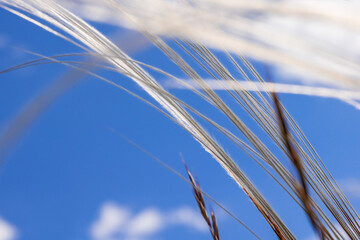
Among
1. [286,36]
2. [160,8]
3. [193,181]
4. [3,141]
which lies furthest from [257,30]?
[193,181]

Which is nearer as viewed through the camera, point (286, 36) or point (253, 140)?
point (286, 36)

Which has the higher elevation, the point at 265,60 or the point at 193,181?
the point at 193,181

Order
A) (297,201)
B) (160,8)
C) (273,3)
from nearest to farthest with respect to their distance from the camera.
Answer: (273,3) < (160,8) < (297,201)

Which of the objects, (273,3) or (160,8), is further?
(160,8)

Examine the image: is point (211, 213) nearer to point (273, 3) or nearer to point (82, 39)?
point (82, 39)

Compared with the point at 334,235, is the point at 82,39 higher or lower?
higher

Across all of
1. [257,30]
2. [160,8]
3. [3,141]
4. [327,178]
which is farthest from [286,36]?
[327,178]

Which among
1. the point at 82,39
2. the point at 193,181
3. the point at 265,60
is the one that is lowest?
the point at 265,60

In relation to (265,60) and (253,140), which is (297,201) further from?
(265,60)

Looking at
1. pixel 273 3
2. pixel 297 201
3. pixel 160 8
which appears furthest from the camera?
pixel 297 201
